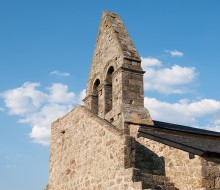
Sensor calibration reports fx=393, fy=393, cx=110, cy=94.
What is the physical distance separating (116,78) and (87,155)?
322 cm

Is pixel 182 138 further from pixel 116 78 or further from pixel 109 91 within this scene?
pixel 109 91

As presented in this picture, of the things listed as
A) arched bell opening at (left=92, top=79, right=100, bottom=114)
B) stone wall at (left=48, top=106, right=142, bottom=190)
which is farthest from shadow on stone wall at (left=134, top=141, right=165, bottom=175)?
arched bell opening at (left=92, top=79, right=100, bottom=114)

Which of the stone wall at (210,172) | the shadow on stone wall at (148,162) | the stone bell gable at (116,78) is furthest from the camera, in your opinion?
the stone bell gable at (116,78)

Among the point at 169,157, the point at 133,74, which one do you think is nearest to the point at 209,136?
the point at 133,74

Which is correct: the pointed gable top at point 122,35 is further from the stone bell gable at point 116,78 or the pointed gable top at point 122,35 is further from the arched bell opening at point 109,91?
the arched bell opening at point 109,91

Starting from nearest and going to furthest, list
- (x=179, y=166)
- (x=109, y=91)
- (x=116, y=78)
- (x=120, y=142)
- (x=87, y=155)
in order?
(x=120, y=142) → (x=179, y=166) → (x=87, y=155) → (x=116, y=78) → (x=109, y=91)

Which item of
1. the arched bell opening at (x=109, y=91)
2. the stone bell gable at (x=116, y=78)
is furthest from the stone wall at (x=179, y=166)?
the arched bell opening at (x=109, y=91)

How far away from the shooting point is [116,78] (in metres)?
11.7

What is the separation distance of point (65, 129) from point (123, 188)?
12.1ft

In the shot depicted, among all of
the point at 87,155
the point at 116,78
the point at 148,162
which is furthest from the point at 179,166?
the point at 116,78

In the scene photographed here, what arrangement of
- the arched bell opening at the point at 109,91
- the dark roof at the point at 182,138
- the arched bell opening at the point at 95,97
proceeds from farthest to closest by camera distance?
the arched bell opening at the point at 95,97, the arched bell opening at the point at 109,91, the dark roof at the point at 182,138

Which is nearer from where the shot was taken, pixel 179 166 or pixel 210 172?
pixel 210 172

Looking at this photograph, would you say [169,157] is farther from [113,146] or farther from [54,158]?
[54,158]

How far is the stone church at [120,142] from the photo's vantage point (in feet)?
25.0
